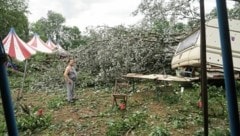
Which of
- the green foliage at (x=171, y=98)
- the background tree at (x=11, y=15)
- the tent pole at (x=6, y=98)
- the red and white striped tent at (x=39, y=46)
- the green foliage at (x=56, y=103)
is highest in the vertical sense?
the background tree at (x=11, y=15)

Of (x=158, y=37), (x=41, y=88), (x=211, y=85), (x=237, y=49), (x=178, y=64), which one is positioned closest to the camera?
(x=237, y=49)

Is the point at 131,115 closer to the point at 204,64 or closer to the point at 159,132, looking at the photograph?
the point at 159,132

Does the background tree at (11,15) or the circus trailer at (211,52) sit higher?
the background tree at (11,15)

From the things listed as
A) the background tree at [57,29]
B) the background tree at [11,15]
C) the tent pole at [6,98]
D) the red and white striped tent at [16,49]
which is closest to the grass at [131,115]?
the red and white striped tent at [16,49]

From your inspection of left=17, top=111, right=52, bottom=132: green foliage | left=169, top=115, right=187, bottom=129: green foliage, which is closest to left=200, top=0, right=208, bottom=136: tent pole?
left=169, top=115, right=187, bottom=129: green foliage

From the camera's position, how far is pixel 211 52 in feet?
40.1

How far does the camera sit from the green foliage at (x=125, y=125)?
8547mm

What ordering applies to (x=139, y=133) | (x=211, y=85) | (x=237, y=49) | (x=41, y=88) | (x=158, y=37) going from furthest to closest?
(x=41, y=88) → (x=158, y=37) → (x=211, y=85) → (x=237, y=49) → (x=139, y=133)

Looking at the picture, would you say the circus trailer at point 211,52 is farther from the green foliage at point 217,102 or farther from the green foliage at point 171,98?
the green foliage at point 171,98

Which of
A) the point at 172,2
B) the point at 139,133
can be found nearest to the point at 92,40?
the point at 172,2

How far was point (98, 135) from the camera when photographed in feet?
28.9

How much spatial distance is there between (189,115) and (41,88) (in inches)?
367

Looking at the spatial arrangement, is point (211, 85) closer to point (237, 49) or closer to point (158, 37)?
point (237, 49)

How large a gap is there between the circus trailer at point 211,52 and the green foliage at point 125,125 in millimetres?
3794
